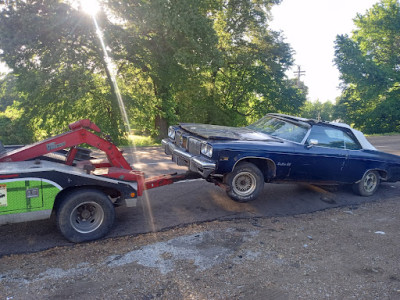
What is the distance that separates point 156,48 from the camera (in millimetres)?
17844

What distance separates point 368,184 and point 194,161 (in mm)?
4443

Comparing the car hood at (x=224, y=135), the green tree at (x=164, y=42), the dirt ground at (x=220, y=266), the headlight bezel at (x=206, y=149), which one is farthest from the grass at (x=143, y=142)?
the dirt ground at (x=220, y=266)

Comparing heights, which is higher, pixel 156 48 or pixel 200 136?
pixel 156 48

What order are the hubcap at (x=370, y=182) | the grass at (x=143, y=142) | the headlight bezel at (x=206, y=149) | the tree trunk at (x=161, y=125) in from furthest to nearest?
the tree trunk at (x=161, y=125)
the grass at (x=143, y=142)
the hubcap at (x=370, y=182)
the headlight bezel at (x=206, y=149)

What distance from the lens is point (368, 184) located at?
290 inches

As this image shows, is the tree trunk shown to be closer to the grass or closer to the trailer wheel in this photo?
the grass

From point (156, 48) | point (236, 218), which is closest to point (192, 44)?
point (156, 48)

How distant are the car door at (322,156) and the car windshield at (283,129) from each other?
185 millimetres

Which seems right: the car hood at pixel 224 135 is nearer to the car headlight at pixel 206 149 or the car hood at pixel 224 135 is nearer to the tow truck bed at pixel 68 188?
the car headlight at pixel 206 149

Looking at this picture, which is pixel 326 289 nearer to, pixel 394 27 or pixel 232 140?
pixel 232 140

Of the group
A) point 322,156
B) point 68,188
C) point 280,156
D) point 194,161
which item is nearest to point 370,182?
point 322,156

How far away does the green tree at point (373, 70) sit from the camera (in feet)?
99.7

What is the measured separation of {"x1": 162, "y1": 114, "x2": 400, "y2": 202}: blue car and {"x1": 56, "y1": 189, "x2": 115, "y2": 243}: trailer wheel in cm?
171

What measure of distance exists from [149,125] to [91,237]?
16145 millimetres
